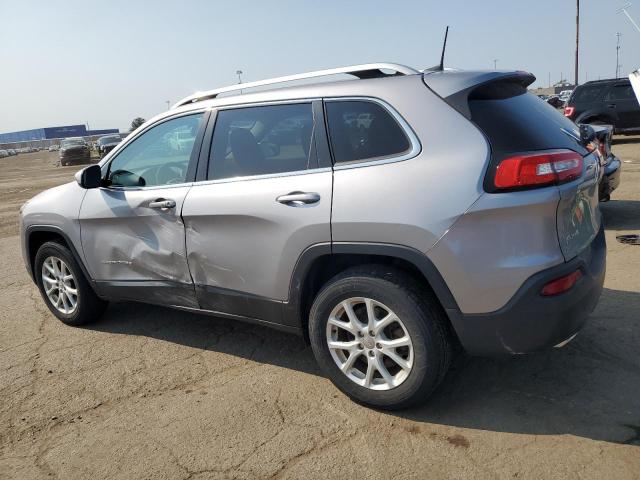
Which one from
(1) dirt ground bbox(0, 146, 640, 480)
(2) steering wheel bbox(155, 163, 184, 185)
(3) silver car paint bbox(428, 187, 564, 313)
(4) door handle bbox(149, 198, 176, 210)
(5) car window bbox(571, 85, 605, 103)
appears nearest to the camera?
(3) silver car paint bbox(428, 187, 564, 313)

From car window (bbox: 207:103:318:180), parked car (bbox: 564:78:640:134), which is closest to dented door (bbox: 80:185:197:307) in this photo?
car window (bbox: 207:103:318:180)

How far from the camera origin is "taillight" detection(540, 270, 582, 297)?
2.50m

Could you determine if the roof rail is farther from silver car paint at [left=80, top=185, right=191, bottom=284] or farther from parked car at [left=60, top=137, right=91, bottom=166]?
parked car at [left=60, top=137, right=91, bottom=166]

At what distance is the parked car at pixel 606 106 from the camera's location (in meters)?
15.1

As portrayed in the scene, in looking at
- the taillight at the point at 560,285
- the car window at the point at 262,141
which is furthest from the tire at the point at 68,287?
the taillight at the point at 560,285

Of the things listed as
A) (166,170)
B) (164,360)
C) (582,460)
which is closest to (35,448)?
(164,360)

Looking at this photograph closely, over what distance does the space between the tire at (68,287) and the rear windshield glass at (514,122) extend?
339 centimetres

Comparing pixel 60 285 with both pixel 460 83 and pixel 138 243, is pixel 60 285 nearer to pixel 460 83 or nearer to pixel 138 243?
pixel 138 243

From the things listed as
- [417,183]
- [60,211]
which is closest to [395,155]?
[417,183]

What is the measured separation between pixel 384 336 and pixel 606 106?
15277 millimetres

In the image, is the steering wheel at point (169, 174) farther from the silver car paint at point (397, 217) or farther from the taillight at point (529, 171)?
the taillight at point (529, 171)

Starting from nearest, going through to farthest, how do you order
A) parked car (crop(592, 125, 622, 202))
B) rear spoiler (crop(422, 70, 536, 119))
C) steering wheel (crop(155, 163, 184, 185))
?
rear spoiler (crop(422, 70, 536, 119)), steering wheel (crop(155, 163, 184, 185)), parked car (crop(592, 125, 622, 202))

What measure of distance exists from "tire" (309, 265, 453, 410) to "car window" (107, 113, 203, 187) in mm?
1470

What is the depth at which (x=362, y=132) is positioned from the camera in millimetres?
2941
